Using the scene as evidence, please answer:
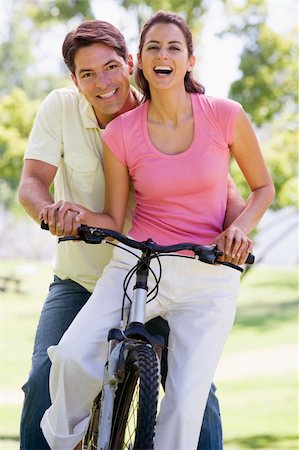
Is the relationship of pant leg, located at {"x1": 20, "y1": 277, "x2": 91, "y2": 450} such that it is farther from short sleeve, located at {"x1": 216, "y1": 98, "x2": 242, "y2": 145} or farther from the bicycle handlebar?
short sleeve, located at {"x1": 216, "y1": 98, "x2": 242, "y2": 145}

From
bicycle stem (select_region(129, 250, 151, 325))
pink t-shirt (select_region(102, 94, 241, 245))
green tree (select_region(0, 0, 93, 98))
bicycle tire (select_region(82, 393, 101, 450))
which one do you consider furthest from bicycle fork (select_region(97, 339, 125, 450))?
green tree (select_region(0, 0, 93, 98))

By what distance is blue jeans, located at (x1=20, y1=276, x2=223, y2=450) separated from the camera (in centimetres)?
436

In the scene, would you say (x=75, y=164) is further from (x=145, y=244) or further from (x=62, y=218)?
(x=145, y=244)

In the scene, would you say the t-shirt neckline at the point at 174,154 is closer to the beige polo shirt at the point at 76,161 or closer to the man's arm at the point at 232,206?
the man's arm at the point at 232,206

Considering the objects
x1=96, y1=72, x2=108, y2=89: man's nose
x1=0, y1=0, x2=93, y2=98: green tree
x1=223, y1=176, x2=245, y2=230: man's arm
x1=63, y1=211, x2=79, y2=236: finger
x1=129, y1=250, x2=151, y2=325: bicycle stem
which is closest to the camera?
x1=129, y1=250, x2=151, y2=325: bicycle stem

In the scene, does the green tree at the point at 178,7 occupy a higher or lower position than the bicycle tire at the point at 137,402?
higher

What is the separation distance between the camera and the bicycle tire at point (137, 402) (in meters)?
3.27

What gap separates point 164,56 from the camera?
13.0ft

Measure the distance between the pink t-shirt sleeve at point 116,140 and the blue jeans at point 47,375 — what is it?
0.70 metres

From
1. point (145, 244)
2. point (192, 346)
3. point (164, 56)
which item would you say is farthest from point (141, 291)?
point (164, 56)

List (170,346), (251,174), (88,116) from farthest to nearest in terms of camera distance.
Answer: (88,116)
(251,174)
(170,346)

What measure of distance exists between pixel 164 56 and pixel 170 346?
114 cm

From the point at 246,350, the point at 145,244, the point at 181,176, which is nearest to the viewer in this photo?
the point at 145,244

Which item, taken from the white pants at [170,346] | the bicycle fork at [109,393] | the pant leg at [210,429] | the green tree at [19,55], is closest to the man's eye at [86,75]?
the white pants at [170,346]
